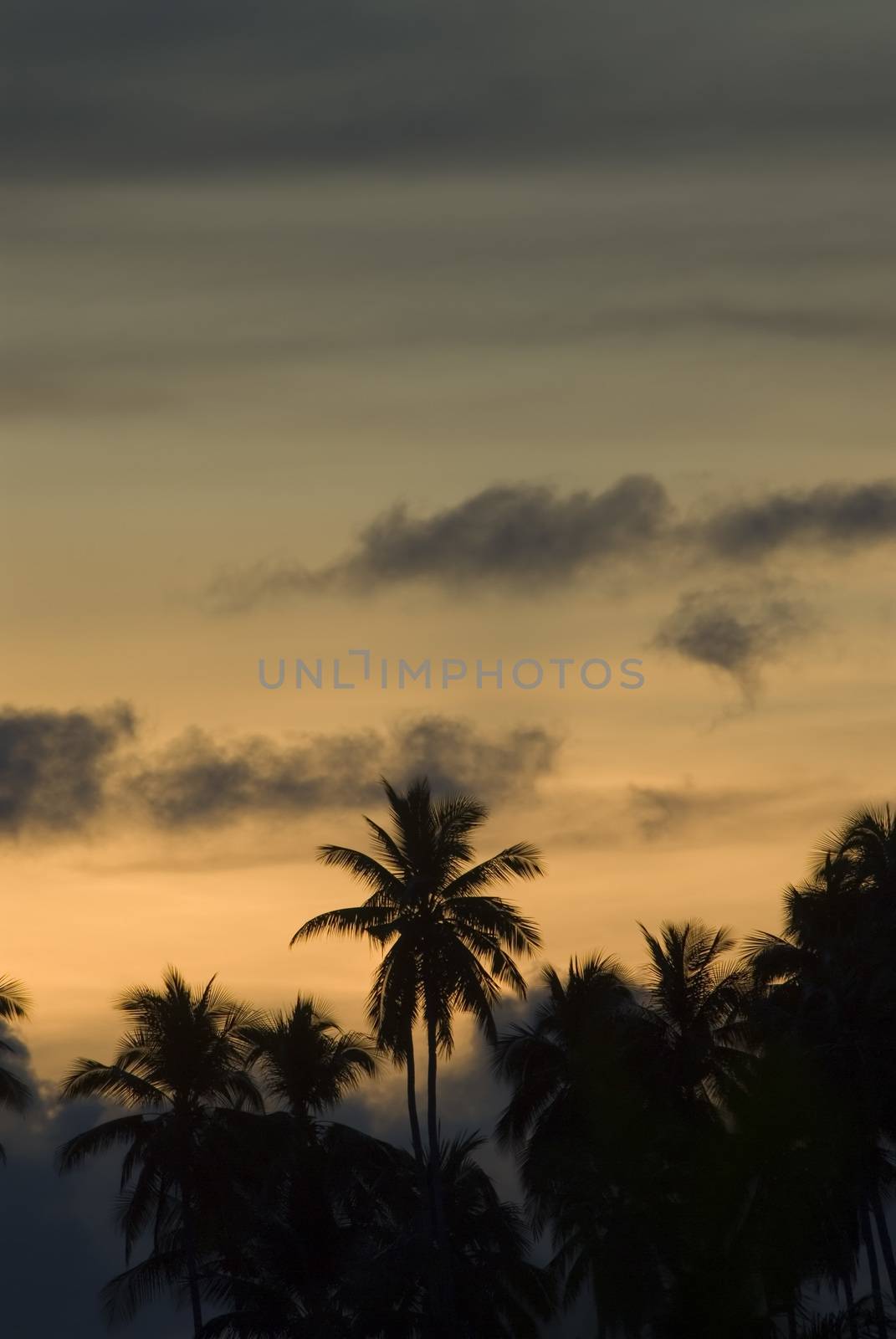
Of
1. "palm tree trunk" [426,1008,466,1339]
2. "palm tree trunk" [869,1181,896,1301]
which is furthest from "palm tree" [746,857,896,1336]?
"palm tree trunk" [426,1008,466,1339]

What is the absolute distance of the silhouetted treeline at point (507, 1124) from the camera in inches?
2317

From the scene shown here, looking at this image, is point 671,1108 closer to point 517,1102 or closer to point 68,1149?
point 517,1102

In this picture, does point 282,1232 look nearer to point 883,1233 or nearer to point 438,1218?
point 438,1218

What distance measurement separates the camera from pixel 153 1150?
2751 inches

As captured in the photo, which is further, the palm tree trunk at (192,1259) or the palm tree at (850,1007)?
the palm tree trunk at (192,1259)

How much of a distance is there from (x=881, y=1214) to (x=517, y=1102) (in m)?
15.0

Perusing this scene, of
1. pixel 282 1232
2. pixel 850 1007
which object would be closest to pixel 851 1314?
pixel 850 1007

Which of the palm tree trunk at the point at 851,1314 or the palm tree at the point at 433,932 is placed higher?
the palm tree at the point at 433,932

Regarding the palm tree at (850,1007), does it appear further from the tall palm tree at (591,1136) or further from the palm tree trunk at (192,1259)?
the palm tree trunk at (192,1259)

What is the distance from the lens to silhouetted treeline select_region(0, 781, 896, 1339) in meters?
58.8

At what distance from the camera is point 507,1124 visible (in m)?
74.7

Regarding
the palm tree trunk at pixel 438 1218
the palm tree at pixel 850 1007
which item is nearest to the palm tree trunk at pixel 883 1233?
the palm tree at pixel 850 1007

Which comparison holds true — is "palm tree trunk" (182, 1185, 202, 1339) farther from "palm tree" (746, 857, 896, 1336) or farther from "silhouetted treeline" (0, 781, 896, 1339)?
"palm tree" (746, 857, 896, 1336)

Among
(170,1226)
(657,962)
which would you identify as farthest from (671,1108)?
(170,1226)
